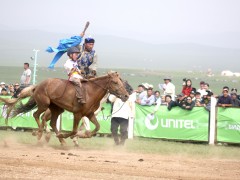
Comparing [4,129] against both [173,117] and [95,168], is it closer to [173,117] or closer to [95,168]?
[173,117]

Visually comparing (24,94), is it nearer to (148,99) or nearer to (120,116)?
(120,116)

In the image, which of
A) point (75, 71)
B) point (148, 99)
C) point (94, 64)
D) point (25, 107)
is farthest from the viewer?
point (148, 99)

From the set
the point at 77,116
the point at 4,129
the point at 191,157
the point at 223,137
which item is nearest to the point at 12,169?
the point at 77,116

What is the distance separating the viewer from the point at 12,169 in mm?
11172

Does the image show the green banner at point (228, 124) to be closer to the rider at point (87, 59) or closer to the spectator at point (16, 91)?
the rider at point (87, 59)

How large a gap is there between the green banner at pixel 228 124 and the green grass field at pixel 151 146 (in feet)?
1.60

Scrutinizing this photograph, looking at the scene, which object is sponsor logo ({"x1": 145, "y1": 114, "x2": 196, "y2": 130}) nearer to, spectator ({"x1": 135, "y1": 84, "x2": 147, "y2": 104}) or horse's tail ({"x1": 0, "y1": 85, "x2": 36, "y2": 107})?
spectator ({"x1": 135, "y1": 84, "x2": 147, "y2": 104})

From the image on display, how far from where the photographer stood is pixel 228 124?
62.5ft

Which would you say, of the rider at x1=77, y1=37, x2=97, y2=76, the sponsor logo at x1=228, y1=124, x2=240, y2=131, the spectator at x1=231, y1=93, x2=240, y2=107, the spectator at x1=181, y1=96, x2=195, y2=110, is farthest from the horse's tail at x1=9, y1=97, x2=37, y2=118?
the spectator at x1=231, y1=93, x2=240, y2=107

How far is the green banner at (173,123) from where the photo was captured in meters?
19.5

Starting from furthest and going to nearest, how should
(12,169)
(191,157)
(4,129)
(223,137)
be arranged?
(4,129) < (223,137) < (191,157) < (12,169)

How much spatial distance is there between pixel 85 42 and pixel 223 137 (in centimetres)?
535

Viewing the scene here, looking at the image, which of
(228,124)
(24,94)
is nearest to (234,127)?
(228,124)

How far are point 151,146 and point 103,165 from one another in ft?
18.2
